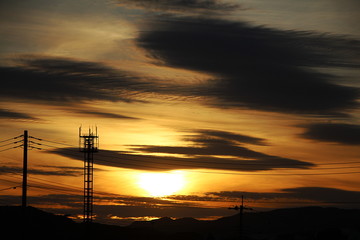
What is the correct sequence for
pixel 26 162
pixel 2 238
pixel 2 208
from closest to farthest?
1. pixel 26 162
2. pixel 2 238
3. pixel 2 208

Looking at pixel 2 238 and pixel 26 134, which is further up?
pixel 26 134

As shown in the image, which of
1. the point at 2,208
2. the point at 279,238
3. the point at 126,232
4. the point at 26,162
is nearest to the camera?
the point at 26,162

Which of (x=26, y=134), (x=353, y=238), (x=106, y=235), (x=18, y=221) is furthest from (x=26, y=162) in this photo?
(x=106, y=235)

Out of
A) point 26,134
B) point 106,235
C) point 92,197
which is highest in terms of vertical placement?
point 26,134

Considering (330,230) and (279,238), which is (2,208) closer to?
(279,238)

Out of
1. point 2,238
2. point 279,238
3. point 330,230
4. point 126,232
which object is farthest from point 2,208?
point 330,230

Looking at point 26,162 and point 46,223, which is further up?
point 26,162

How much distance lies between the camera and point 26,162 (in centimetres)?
7781

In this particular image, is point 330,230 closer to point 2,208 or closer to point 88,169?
point 88,169

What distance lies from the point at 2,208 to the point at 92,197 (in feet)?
320

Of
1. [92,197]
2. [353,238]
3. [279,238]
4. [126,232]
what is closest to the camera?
[92,197]

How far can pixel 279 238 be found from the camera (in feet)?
476

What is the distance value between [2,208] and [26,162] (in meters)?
115

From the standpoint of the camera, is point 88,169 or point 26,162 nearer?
point 26,162
